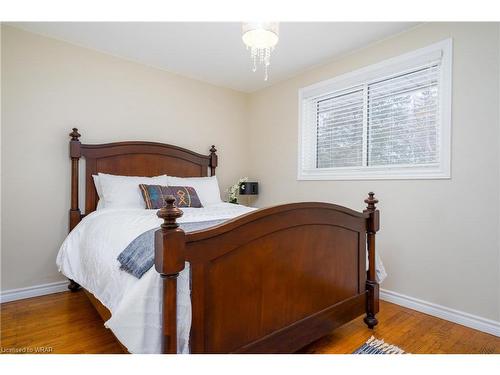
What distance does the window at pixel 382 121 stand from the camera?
232 cm

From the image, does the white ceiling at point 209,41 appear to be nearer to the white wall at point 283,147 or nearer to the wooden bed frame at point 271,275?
the white wall at point 283,147

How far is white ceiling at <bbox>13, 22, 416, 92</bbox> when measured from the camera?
8.04ft

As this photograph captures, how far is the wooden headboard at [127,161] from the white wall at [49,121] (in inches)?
4.6

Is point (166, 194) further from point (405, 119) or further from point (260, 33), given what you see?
point (405, 119)

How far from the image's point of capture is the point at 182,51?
9.56 feet

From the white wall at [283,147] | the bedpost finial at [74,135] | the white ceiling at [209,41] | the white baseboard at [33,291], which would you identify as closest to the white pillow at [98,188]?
the white wall at [283,147]

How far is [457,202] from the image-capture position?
2182 millimetres

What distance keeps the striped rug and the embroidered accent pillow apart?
1.83 meters

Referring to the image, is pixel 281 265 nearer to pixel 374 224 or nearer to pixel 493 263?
pixel 374 224

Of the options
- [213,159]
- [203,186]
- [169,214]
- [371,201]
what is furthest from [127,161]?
[371,201]

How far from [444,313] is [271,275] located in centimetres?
170

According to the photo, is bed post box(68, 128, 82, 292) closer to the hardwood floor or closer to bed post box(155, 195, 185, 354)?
the hardwood floor
